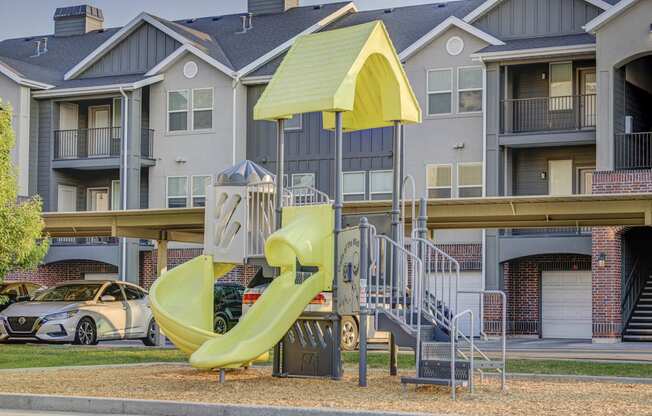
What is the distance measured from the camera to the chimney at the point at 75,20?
172ft

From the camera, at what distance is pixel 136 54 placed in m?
45.7

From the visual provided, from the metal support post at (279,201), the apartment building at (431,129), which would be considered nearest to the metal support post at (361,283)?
the metal support post at (279,201)

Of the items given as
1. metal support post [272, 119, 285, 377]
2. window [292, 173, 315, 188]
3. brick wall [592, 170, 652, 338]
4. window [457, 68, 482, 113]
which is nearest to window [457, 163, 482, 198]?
window [457, 68, 482, 113]

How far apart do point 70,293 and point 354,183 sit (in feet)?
49.4

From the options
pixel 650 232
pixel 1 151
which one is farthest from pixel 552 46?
pixel 1 151

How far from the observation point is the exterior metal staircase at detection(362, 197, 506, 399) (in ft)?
47.4

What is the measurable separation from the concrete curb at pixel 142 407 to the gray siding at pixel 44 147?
32.1 m

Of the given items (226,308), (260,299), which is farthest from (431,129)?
(260,299)

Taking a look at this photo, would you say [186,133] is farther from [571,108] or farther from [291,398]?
[291,398]

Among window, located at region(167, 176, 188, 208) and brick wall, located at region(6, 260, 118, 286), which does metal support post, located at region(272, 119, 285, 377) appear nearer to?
window, located at region(167, 176, 188, 208)

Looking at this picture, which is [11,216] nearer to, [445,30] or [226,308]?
[226,308]

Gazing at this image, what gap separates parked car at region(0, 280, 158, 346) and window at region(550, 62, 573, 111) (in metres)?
16.3

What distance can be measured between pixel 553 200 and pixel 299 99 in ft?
37.3

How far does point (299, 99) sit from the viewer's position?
55.3 ft
